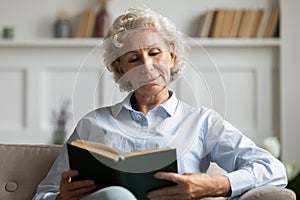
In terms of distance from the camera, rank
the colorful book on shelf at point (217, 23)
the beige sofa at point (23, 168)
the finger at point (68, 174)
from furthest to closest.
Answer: the colorful book on shelf at point (217, 23) < the beige sofa at point (23, 168) < the finger at point (68, 174)

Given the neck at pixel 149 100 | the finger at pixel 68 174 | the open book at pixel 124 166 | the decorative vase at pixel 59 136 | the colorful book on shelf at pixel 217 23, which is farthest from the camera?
the colorful book on shelf at pixel 217 23

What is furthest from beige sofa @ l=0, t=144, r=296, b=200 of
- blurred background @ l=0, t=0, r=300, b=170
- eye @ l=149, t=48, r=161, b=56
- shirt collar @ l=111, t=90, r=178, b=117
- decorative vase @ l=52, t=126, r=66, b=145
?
blurred background @ l=0, t=0, r=300, b=170

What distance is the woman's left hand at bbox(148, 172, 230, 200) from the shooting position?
1.77 m

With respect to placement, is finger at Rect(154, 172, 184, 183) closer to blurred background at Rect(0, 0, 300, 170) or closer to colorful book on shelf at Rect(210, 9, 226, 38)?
blurred background at Rect(0, 0, 300, 170)

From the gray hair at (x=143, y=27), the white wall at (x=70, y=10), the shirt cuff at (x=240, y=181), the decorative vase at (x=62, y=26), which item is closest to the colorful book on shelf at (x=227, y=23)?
the white wall at (x=70, y=10)

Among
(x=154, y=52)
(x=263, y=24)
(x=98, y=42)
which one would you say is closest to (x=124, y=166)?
(x=154, y=52)

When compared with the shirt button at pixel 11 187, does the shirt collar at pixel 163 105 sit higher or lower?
higher

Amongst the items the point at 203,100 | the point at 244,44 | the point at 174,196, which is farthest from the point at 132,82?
the point at 244,44

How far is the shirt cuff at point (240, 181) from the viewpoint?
1.86 meters

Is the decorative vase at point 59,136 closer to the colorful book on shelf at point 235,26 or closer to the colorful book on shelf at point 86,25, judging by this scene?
the colorful book on shelf at point 86,25

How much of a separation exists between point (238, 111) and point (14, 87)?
58.4 inches

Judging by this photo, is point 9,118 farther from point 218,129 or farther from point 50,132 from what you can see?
point 218,129

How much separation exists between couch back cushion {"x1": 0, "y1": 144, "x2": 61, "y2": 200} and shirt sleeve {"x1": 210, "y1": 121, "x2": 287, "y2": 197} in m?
0.58

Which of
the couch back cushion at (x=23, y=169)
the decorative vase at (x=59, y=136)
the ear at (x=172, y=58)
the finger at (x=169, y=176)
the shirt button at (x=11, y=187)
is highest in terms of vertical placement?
the ear at (x=172, y=58)
